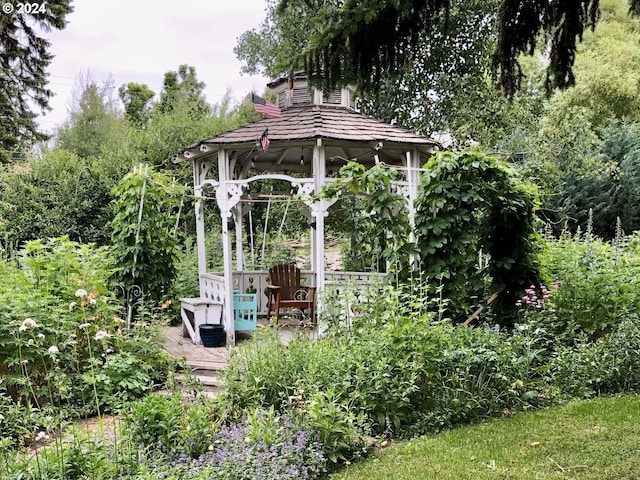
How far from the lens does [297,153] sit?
823cm

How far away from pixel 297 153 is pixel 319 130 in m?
2.07

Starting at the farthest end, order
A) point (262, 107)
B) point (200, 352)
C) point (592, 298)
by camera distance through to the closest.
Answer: point (262, 107), point (200, 352), point (592, 298)

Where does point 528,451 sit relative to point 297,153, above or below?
below

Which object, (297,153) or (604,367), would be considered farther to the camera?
(297,153)

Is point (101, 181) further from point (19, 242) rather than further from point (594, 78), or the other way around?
point (594, 78)

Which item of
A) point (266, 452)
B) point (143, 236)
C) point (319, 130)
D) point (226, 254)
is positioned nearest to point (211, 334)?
point (226, 254)

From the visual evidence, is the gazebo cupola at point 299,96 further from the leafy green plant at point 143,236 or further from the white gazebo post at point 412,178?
the leafy green plant at point 143,236


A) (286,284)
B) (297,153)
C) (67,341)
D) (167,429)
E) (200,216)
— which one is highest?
(297,153)

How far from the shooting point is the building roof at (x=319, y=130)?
6.19 m

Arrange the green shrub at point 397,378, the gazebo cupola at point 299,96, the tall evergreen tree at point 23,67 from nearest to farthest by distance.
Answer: the green shrub at point 397,378 → the gazebo cupola at point 299,96 → the tall evergreen tree at point 23,67

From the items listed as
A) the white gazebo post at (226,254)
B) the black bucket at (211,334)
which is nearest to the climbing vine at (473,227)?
the white gazebo post at (226,254)

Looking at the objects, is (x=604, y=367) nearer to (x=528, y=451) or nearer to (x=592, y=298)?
(x=592, y=298)

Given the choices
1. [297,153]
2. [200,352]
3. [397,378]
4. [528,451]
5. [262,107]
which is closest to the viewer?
[528,451]

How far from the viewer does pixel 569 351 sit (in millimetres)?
4191
